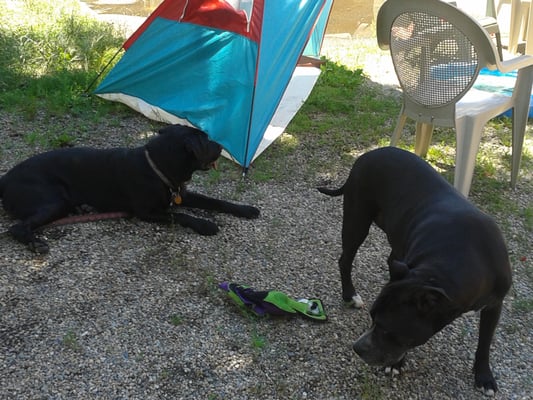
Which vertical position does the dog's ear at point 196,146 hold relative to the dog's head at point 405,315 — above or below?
above

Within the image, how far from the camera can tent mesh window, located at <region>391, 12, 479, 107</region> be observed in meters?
3.99

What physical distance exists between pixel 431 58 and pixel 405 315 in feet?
8.26

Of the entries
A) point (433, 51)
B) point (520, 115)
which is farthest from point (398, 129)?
point (520, 115)

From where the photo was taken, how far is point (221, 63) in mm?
5031

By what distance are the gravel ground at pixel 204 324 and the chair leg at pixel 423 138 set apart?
117 centimetres

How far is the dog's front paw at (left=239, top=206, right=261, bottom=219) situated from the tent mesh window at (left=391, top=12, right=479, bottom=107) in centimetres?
149

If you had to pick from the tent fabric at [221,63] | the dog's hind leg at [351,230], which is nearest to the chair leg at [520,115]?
the tent fabric at [221,63]

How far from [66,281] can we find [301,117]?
10.6 ft

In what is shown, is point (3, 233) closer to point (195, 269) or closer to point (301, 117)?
point (195, 269)

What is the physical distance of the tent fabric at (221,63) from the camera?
4.73 m

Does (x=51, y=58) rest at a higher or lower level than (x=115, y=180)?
higher

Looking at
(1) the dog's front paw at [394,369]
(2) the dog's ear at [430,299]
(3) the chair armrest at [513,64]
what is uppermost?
(3) the chair armrest at [513,64]

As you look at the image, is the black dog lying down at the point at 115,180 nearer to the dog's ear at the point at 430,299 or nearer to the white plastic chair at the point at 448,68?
the white plastic chair at the point at 448,68

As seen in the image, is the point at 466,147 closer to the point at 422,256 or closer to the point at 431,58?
the point at 431,58
